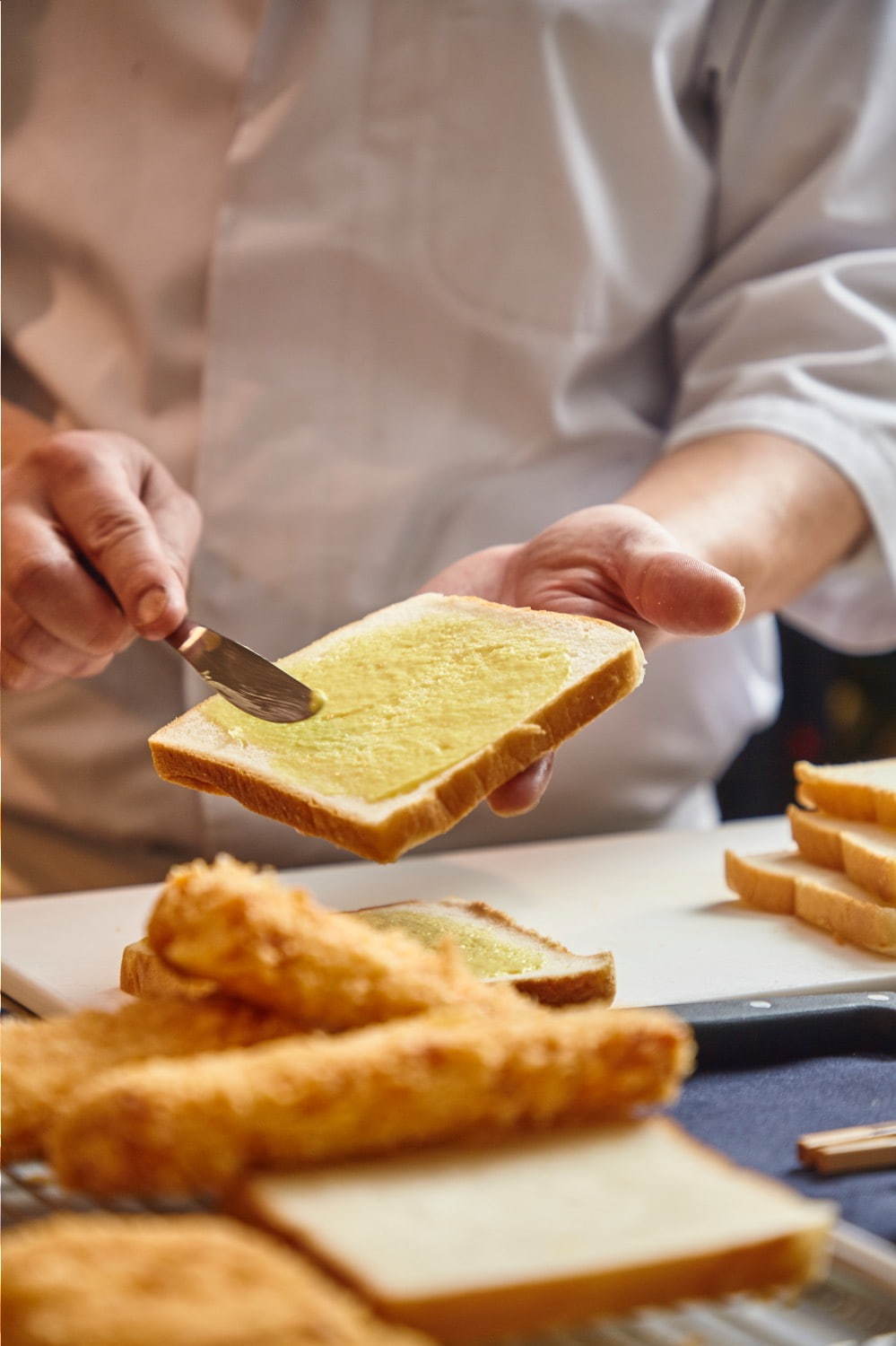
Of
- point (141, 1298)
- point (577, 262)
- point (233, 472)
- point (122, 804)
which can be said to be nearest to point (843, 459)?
point (577, 262)

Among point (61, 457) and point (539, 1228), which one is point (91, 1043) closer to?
point (539, 1228)

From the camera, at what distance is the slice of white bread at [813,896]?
189cm

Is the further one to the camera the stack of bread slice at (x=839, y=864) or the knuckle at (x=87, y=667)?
the knuckle at (x=87, y=667)

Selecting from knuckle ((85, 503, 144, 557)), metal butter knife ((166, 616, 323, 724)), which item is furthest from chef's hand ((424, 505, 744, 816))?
knuckle ((85, 503, 144, 557))

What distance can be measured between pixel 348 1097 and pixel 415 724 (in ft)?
2.63

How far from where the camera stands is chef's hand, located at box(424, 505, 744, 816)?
5.88 ft

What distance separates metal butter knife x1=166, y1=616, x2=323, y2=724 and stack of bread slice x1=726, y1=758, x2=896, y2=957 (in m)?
0.74

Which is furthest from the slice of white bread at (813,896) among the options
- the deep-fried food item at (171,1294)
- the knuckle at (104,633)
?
the deep-fried food item at (171,1294)

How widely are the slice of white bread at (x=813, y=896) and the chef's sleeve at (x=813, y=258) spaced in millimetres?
699

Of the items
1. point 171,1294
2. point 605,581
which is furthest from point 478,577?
point 171,1294

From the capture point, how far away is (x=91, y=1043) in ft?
4.00

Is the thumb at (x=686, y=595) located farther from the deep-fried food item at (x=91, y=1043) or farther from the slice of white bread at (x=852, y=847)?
the deep-fried food item at (x=91, y=1043)

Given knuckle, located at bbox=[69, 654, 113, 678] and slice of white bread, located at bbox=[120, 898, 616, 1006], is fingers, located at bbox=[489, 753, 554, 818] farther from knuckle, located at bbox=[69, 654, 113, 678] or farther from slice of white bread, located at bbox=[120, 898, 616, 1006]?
knuckle, located at bbox=[69, 654, 113, 678]

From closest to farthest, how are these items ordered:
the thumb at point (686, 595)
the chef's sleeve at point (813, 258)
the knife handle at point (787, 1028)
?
the knife handle at point (787, 1028) → the thumb at point (686, 595) → the chef's sleeve at point (813, 258)
